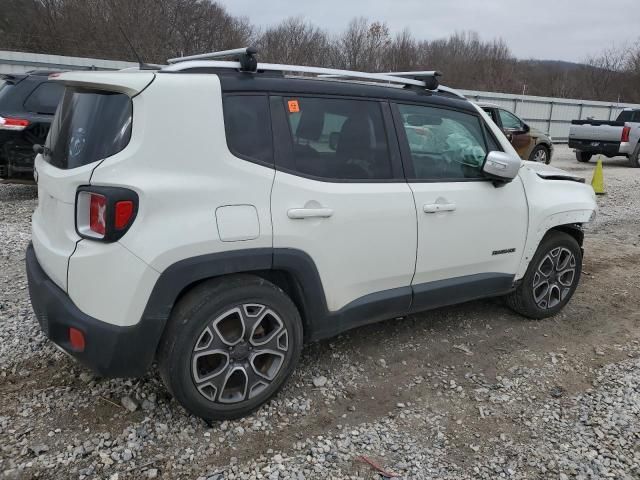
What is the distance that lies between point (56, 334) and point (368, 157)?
1958 mm

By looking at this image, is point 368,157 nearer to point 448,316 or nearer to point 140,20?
point 448,316

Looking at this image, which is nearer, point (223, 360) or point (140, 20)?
point (223, 360)

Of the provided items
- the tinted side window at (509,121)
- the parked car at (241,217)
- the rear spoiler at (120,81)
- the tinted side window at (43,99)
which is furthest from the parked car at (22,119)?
the tinted side window at (509,121)

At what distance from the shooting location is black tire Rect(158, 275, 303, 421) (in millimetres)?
2604

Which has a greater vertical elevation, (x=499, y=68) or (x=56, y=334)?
(x=499, y=68)

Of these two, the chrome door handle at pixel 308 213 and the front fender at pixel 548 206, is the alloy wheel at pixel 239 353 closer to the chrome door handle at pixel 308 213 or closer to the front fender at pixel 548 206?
the chrome door handle at pixel 308 213

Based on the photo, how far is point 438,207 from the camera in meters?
3.37

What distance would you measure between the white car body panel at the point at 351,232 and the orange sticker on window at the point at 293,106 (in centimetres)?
38

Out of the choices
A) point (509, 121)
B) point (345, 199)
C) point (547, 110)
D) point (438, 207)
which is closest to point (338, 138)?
point (345, 199)

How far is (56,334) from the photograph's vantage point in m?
2.63

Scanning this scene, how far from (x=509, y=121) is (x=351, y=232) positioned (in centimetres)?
1199

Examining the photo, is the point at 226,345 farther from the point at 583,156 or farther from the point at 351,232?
the point at 583,156

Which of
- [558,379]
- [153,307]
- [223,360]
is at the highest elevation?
[153,307]

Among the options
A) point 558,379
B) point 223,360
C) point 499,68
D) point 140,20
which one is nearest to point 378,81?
point 223,360
